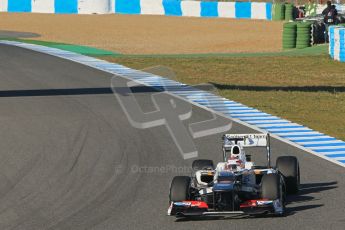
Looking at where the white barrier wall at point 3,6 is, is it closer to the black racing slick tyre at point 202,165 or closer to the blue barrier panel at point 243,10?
the blue barrier panel at point 243,10

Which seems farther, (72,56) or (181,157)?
(72,56)

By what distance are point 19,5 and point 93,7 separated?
5281mm

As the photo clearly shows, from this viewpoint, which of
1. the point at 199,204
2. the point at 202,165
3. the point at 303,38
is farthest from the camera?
the point at 303,38

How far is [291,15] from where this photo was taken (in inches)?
2483

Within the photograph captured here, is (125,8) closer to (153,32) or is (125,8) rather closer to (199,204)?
(153,32)

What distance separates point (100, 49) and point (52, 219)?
29712mm

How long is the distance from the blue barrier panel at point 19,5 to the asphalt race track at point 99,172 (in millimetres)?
43309

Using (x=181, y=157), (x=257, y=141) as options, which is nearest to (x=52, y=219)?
(x=257, y=141)

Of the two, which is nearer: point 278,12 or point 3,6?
point 278,12

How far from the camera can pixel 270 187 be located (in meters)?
11.9

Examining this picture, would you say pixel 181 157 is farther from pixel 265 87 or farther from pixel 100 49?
pixel 100 49

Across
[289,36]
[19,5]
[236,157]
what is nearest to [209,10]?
[19,5]

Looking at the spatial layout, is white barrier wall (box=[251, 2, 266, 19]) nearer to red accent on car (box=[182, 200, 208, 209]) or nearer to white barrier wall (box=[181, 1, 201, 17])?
white barrier wall (box=[181, 1, 201, 17])

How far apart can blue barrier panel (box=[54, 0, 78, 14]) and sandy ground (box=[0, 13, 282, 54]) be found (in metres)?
2.51
